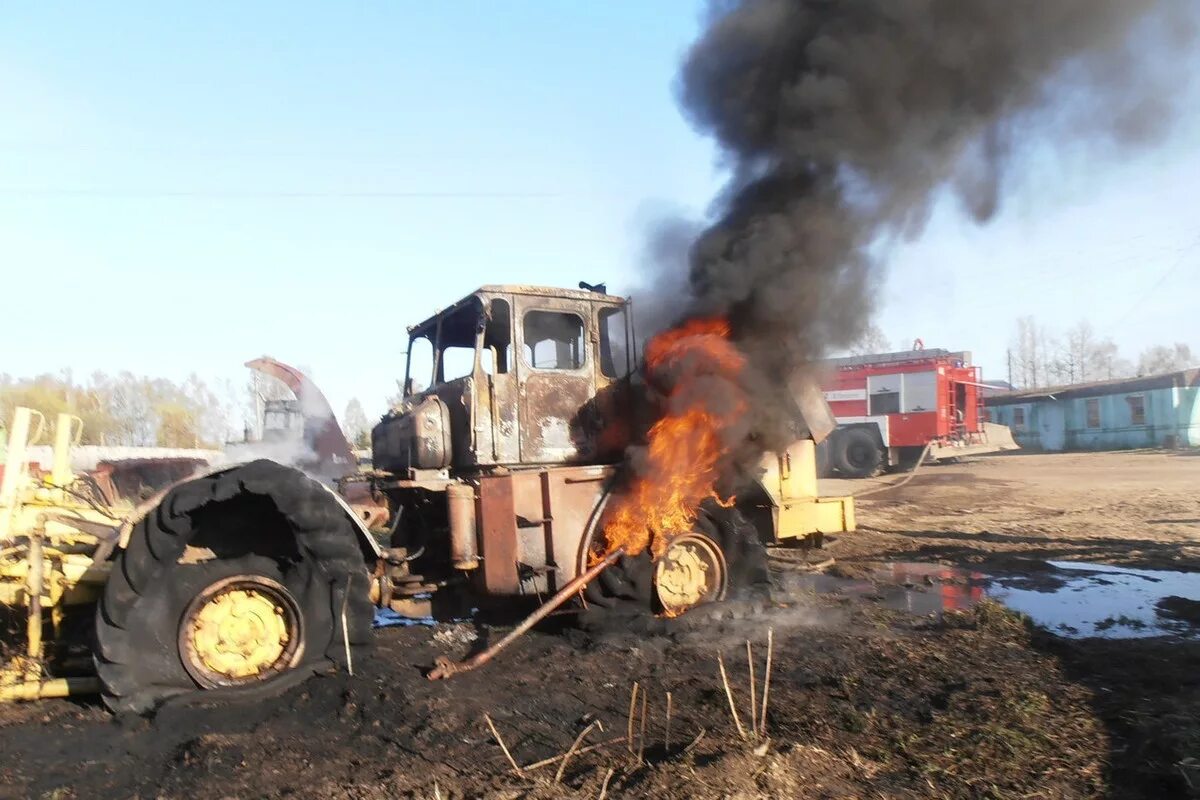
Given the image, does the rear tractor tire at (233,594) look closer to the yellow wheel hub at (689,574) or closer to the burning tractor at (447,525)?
the burning tractor at (447,525)

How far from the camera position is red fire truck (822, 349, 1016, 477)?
23.8 meters

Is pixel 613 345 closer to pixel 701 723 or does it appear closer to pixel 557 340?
pixel 557 340

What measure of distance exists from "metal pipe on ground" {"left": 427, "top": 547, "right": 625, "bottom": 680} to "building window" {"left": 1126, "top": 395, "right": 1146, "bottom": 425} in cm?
3544

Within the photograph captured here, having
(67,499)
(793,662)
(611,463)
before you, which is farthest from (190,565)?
(793,662)

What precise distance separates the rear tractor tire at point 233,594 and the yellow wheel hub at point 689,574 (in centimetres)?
283

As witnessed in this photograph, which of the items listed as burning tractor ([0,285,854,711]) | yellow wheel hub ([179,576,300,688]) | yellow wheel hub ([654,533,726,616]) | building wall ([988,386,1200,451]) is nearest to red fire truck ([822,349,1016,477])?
building wall ([988,386,1200,451])

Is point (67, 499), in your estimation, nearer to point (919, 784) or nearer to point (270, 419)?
point (919, 784)

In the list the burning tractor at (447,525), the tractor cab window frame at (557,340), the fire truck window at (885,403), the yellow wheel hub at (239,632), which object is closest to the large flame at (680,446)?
the burning tractor at (447,525)

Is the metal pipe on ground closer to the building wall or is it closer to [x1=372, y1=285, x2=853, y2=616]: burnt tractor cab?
[x1=372, y1=285, x2=853, y2=616]: burnt tractor cab

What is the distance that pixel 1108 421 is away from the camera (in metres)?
34.7

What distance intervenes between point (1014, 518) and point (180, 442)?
47.3 meters

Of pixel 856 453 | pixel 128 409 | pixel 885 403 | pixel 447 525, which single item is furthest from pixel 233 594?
pixel 128 409

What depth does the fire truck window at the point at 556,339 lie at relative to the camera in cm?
689

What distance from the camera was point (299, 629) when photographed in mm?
5145
